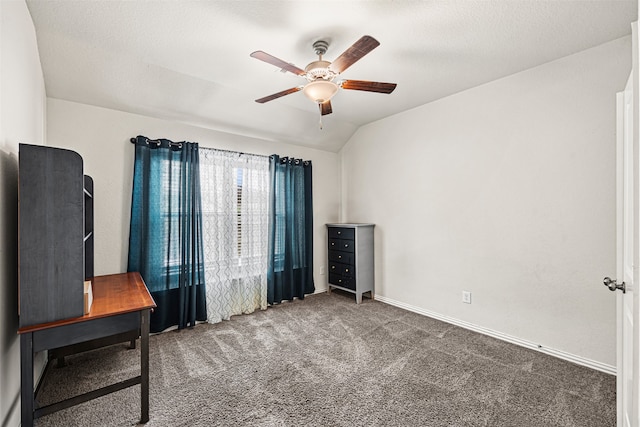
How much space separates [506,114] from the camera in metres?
2.75

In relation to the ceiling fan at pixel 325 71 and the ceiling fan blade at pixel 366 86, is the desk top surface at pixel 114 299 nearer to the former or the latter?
the ceiling fan at pixel 325 71

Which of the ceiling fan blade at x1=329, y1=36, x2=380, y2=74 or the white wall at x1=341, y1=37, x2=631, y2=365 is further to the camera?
the white wall at x1=341, y1=37, x2=631, y2=365

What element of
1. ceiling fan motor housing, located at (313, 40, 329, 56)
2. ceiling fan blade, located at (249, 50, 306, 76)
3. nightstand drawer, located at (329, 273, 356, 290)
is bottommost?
nightstand drawer, located at (329, 273, 356, 290)

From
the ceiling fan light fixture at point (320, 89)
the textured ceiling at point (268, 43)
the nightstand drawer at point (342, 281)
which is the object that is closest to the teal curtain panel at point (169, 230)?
the textured ceiling at point (268, 43)

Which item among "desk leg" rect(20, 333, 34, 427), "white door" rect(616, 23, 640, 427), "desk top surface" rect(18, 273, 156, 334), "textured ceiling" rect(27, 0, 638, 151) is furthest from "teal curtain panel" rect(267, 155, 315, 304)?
"white door" rect(616, 23, 640, 427)

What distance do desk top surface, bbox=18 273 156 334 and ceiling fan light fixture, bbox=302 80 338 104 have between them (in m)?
1.75

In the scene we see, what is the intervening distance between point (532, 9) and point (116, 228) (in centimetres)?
381

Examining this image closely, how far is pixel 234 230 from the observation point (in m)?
3.49

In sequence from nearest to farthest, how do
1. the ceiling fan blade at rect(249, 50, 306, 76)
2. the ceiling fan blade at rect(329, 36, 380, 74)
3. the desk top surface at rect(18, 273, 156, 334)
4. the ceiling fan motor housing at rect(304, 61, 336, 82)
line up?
the desk top surface at rect(18, 273, 156, 334) → the ceiling fan blade at rect(329, 36, 380, 74) → the ceiling fan blade at rect(249, 50, 306, 76) → the ceiling fan motor housing at rect(304, 61, 336, 82)

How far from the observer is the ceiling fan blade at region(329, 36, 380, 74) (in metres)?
1.60

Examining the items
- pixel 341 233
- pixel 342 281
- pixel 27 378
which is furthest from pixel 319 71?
pixel 342 281

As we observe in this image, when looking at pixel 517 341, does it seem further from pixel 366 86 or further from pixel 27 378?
pixel 27 378

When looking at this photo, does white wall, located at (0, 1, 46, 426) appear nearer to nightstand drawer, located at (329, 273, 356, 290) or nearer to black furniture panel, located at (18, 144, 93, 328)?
black furniture panel, located at (18, 144, 93, 328)

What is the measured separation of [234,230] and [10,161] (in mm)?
2126
